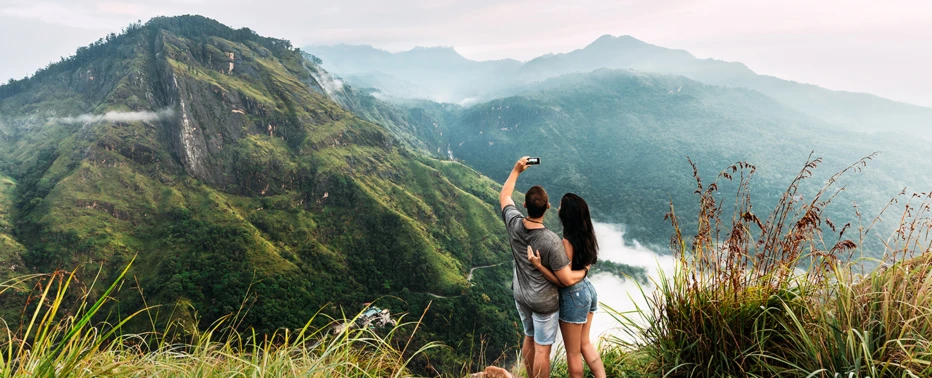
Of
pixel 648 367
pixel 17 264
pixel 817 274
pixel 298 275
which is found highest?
pixel 817 274

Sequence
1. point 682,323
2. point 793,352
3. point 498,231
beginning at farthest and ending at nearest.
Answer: point 498,231, point 682,323, point 793,352

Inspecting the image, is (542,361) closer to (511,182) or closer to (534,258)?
(534,258)

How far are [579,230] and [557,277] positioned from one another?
393mm

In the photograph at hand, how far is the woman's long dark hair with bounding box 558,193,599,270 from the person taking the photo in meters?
2.87

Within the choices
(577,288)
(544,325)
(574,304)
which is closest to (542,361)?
(544,325)

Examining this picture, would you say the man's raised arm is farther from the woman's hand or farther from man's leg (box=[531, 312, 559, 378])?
man's leg (box=[531, 312, 559, 378])

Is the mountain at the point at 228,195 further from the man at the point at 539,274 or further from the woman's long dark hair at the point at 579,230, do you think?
the woman's long dark hair at the point at 579,230

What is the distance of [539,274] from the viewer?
117 inches

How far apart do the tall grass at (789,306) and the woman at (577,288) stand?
1.33 ft

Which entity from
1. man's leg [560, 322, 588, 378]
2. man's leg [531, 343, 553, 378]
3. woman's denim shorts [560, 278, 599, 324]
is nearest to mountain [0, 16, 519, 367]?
man's leg [531, 343, 553, 378]

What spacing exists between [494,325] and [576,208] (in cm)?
6685

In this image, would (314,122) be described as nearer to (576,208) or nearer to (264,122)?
(264,122)

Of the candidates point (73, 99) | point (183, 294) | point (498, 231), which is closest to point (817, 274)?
point (183, 294)

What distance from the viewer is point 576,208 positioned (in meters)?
2.87
